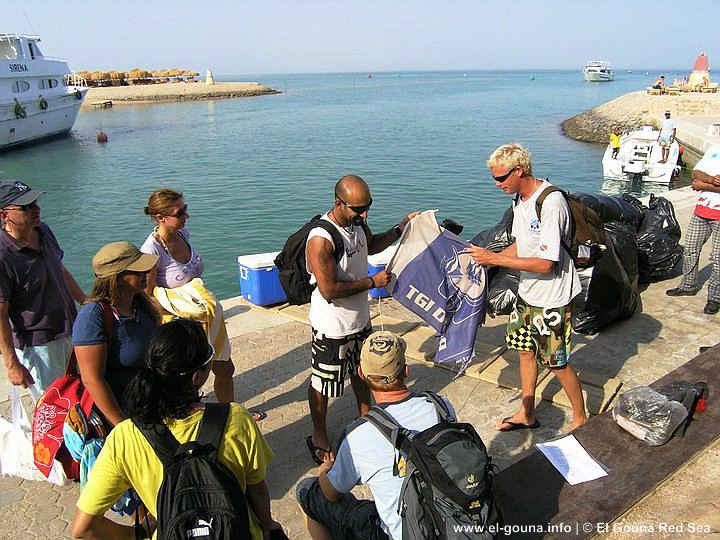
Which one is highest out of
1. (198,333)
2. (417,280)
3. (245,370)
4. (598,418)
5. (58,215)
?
(198,333)

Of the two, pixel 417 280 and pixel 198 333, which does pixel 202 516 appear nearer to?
pixel 198 333

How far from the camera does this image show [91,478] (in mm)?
1908

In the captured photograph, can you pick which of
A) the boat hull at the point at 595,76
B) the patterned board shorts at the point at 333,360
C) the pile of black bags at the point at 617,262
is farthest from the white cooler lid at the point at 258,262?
the boat hull at the point at 595,76

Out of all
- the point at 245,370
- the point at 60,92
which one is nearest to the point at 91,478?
the point at 245,370

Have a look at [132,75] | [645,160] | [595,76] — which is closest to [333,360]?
[645,160]

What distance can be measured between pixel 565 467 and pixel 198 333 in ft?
A: 6.79

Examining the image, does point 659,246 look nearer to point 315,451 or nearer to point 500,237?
point 500,237

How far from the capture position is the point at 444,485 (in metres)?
1.89

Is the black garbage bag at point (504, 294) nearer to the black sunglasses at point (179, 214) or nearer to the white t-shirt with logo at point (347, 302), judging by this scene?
the white t-shirt with logo at point (347, 302)

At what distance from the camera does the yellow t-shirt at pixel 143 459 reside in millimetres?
1849

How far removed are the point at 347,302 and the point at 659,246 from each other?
4971 millimetres

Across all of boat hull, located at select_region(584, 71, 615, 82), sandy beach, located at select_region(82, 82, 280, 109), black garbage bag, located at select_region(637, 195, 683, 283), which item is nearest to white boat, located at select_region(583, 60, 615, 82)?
boat hull, located at select_region(584, 71, 615, 82)

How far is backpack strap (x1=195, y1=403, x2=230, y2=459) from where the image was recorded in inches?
72.6

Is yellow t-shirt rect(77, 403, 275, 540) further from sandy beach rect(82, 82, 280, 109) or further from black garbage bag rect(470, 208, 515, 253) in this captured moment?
sandy beach rect(82, 82, 280, 109)
